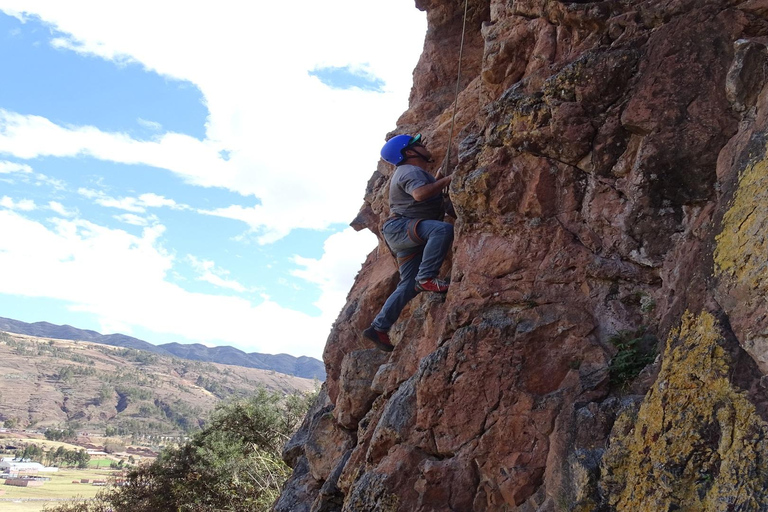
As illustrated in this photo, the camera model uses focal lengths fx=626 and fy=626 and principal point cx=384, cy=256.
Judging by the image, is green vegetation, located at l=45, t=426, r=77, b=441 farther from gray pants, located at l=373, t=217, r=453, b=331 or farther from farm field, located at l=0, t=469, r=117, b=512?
gray pants, located at l=373, t=217, r=453, b=331

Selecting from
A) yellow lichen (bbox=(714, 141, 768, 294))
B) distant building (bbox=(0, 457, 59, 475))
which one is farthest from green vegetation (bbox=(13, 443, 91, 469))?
yellow lichen (bbox=(714, 141, 768, 294))

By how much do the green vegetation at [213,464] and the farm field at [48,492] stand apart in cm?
5005

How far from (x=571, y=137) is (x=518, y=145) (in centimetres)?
60

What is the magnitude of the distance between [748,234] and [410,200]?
4.65 m

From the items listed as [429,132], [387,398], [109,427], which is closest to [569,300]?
[387,398]

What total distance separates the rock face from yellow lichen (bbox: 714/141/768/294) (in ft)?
0.04

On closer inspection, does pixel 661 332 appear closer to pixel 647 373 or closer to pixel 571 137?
pixel 647 373

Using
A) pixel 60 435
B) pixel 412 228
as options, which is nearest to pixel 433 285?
pixel 412 228

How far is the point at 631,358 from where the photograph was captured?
4.93 m

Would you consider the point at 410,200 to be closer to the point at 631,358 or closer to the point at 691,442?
the point at 631,358

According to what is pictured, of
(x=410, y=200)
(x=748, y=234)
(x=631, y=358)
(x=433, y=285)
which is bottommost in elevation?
(x=631, y=358)

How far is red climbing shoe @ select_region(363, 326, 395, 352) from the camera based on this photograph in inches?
333

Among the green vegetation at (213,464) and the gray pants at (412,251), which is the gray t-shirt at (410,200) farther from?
the green vegetation at (213,464)

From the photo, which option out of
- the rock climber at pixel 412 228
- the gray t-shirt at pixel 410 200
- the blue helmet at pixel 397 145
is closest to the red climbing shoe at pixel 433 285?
the rock climber at pixel 412 228
